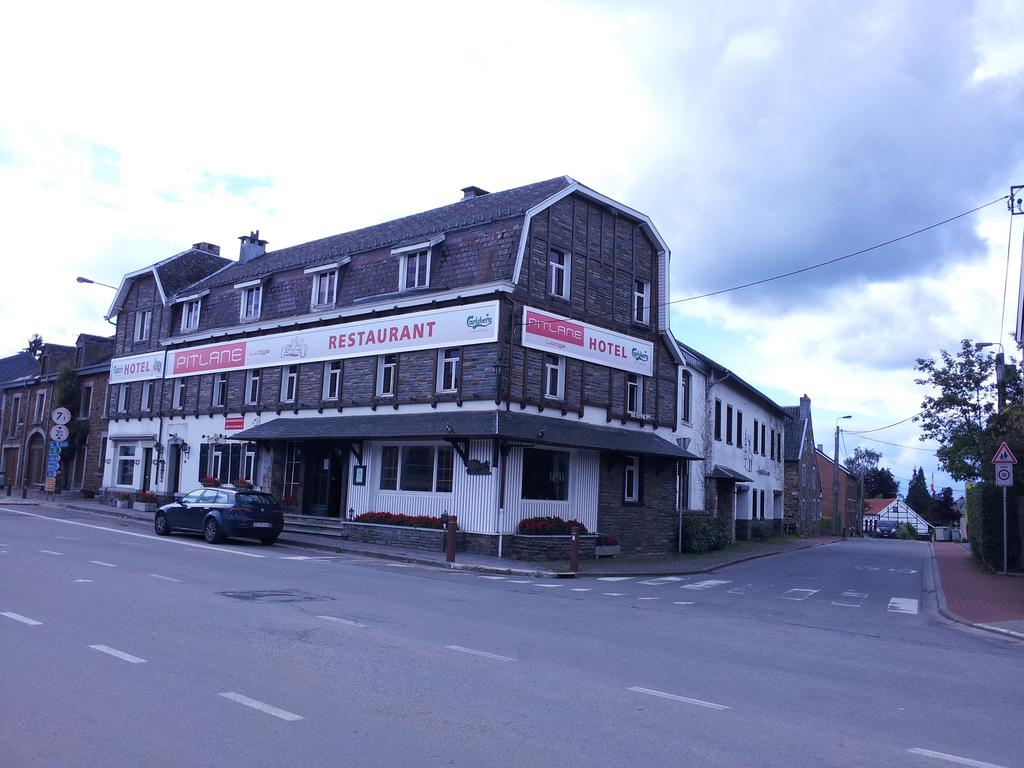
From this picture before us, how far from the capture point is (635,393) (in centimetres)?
2753

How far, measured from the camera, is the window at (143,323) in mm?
36938

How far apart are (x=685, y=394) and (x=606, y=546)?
8245 mm

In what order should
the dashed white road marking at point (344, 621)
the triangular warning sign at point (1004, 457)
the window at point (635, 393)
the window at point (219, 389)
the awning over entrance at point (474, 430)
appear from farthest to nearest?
the window at point (219, 389) → the window at point (635, 393) → the awning over entrance at point (474, 430) → the triangular warning sign at point (1004, 457) → the dashed white road marking at point (344, 621)

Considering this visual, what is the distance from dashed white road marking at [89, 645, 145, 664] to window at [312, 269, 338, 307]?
20778 millimetres

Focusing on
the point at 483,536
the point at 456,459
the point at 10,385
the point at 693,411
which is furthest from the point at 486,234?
the point at 10,385

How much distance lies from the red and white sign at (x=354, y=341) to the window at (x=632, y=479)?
6.90m

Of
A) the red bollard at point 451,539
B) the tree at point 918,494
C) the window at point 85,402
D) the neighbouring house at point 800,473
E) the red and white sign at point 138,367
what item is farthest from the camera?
the tree at point 918,494

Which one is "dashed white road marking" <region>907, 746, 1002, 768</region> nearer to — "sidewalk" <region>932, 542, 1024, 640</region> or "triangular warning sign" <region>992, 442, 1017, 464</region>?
"sidewalk" <region>932, 542, 1024, 640</region>

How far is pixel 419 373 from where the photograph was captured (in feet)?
81.0

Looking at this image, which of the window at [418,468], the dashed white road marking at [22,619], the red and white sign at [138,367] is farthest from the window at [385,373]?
the dashed white road marking at [22,619]

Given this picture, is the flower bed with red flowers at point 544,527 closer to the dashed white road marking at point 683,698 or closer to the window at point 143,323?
the dashed white road marking at point 683,698

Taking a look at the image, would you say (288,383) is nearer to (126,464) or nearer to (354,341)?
(354,341)

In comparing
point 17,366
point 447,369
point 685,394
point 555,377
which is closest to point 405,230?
point 447,369

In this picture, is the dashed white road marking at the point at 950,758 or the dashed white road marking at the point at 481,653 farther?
the dashed white road marking at the point at 481,653
